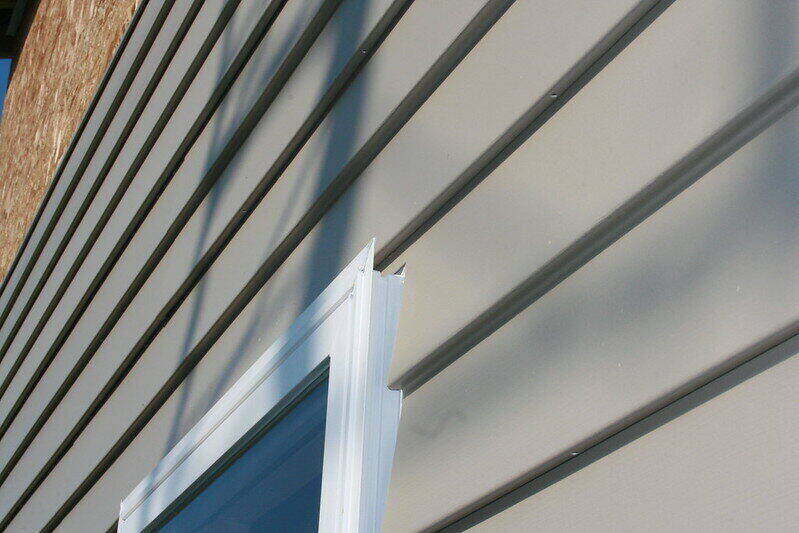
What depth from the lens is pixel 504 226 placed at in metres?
1.23

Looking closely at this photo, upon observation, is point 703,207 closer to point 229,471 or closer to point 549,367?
point 549,367

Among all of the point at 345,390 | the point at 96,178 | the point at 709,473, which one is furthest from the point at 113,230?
the point at 709,473

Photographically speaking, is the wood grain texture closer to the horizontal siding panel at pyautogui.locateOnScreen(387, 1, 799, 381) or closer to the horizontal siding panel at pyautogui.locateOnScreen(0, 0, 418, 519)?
the horizontal siding panel at pyautogui.locateOnScreen(0, 0, 418, 519)

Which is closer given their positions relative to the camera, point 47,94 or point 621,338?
point 621,338

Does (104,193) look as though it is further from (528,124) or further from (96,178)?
(528,124)

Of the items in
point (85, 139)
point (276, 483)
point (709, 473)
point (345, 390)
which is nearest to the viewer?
point (709, 473)

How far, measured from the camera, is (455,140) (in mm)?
1395

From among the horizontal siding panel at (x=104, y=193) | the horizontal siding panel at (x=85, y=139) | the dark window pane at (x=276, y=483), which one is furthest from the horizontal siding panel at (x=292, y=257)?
the horizontal siding panel at (x=85, y=139)

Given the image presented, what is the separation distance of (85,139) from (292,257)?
7.89 ft

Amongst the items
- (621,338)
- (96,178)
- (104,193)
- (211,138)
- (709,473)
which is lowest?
(709,473)

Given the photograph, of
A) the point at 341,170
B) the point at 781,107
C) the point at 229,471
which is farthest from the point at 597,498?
the point at 229,471

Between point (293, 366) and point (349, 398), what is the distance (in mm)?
276

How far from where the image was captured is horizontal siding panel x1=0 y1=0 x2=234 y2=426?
279cm

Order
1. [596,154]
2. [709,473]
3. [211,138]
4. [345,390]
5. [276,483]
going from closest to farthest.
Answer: [709,473]
[596,154]
[345,390]
[276,483]
[211,138]
